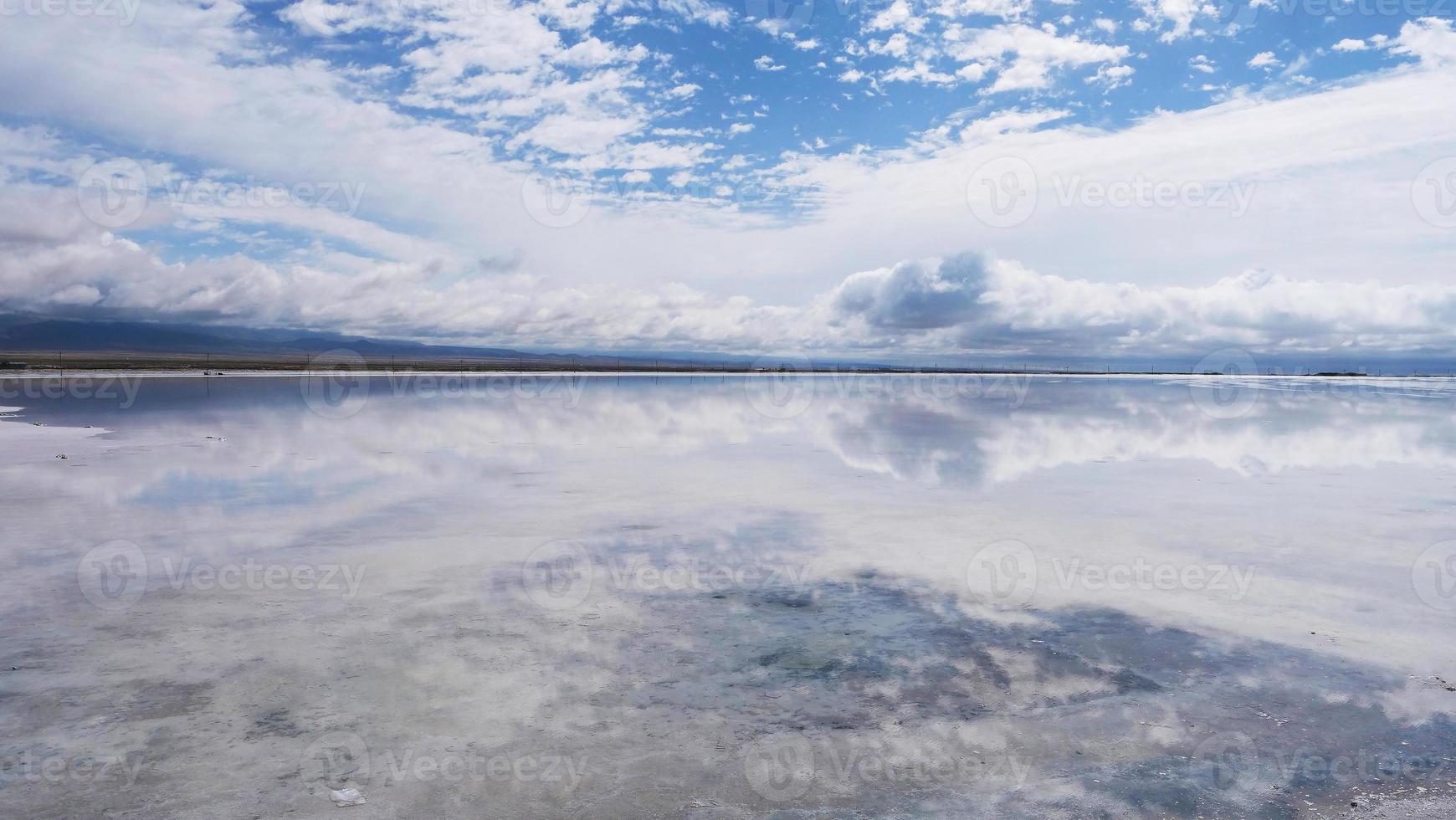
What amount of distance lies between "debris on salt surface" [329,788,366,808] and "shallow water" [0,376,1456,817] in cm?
4

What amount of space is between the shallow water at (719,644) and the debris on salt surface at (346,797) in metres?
0.04

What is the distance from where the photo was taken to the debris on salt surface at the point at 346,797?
426 cm

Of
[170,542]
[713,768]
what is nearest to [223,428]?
[170,542]

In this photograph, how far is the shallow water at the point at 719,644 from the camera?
4.53m

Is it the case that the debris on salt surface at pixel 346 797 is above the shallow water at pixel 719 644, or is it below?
below

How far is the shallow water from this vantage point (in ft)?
14.9

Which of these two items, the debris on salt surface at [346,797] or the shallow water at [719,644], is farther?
the shallow water at [719,644]

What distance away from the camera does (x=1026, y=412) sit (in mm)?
35219

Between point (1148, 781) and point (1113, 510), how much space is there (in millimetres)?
8491

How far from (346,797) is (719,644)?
2.93 m

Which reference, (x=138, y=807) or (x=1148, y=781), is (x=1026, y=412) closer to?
(x=1148, y=781)

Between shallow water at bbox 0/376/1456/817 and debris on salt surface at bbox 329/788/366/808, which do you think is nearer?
debris on salt surface at bbox 329/788/366/808

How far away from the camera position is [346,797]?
430 cm

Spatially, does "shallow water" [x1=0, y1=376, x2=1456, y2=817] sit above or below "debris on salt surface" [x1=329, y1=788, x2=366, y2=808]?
above
